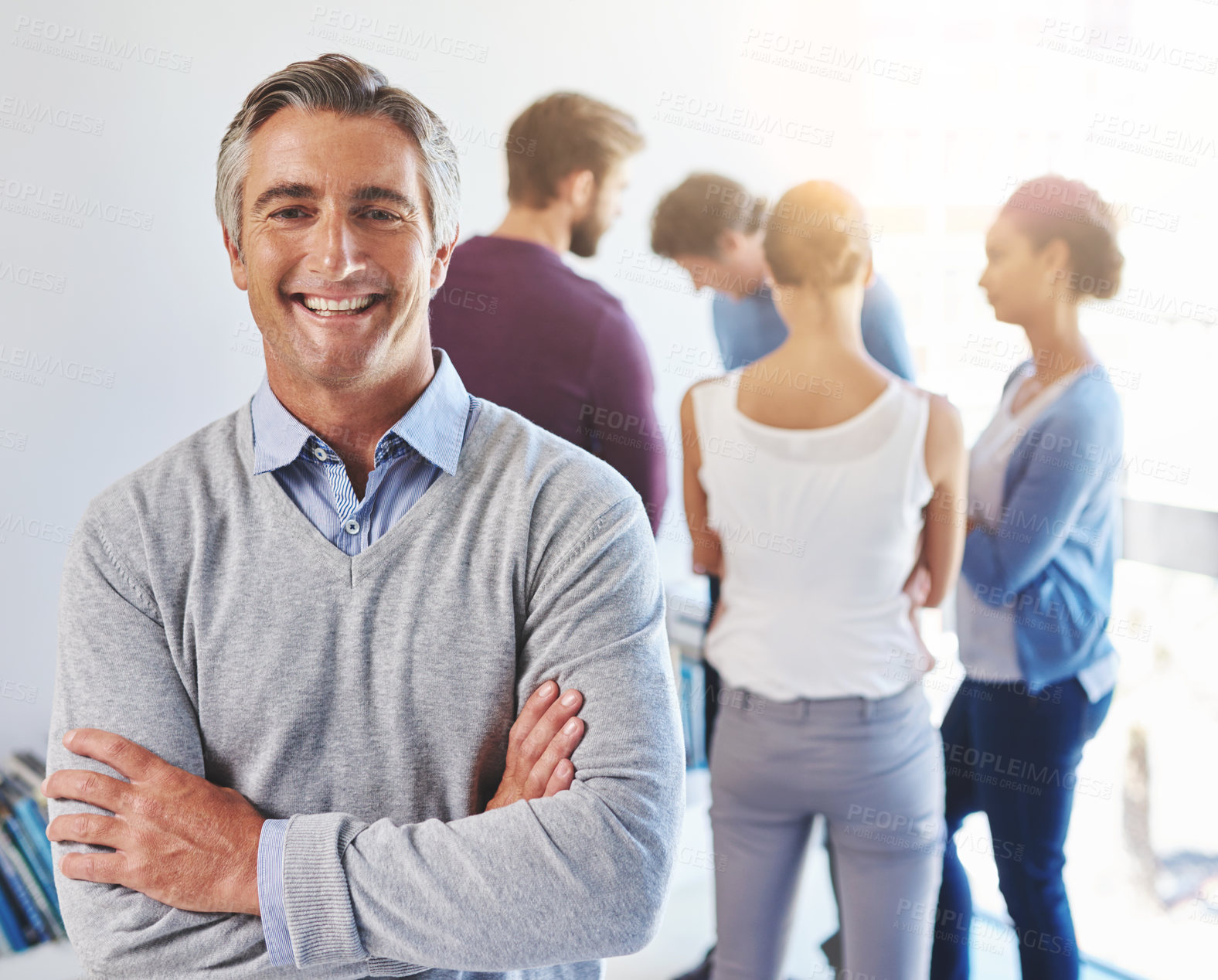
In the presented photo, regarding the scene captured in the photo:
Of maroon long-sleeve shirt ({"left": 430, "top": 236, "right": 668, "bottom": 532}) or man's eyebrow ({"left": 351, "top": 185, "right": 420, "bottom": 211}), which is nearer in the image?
man's eyebrow ({"left": 351, "top": 185, "right": 420, "bottom": 211})

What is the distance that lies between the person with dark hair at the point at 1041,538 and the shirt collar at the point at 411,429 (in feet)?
3.91

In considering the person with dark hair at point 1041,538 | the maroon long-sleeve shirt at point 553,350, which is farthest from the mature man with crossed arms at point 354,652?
the person with dark hair at point 1041,538

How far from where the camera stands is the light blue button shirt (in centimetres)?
135

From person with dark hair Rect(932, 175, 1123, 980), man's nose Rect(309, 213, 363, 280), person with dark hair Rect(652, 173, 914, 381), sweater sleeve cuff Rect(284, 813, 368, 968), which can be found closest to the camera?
sweater sleeve cuff Rect(284, 813, 368, 968)

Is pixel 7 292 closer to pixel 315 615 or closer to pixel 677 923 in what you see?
pixel 315 615

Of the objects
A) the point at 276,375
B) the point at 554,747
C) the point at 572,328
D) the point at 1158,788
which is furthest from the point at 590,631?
the point at 1158,788

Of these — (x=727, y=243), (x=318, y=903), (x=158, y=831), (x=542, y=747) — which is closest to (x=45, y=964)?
(x=158, y=831)

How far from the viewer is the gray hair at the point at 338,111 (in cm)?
136

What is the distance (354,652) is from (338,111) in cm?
74

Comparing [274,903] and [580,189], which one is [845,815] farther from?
[580,189]

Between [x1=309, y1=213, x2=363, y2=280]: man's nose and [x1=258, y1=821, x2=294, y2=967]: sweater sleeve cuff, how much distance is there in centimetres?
74

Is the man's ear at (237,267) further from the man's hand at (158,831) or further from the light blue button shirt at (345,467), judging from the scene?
the man's hand at (158,831)

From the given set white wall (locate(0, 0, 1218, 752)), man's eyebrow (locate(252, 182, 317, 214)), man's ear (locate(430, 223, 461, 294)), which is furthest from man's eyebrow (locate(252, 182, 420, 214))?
white wall (locate(0, 0, 1218, 752))

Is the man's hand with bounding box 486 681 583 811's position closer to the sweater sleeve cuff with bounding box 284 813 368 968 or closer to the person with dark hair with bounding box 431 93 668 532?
the sweater sleeve cuff with bounding box 284 813 368 968
